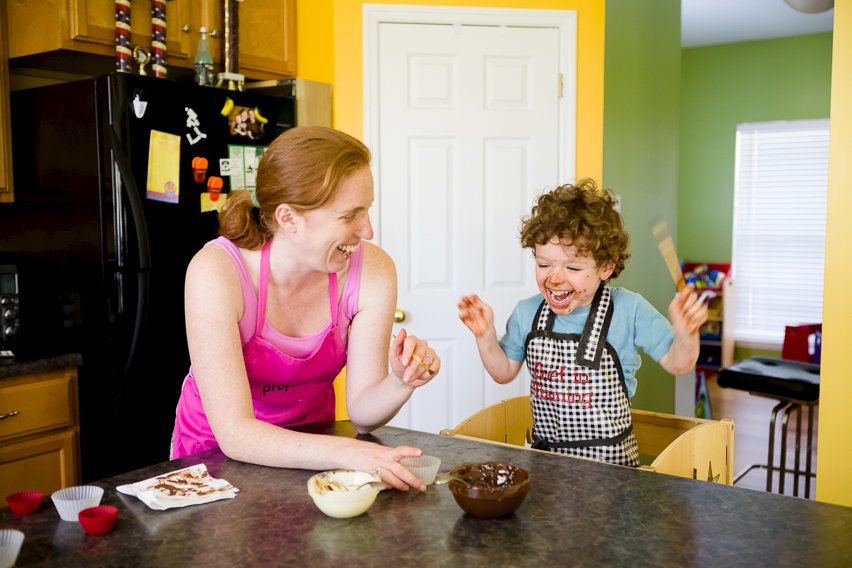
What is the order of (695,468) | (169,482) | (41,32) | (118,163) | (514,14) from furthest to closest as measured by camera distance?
(514,14) → (41,32) → (118,163) → (695,468) → (169,482)

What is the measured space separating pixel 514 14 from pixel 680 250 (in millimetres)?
5126

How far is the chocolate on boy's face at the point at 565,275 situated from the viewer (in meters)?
2.07

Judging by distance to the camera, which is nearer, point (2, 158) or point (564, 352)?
point (564, 352)

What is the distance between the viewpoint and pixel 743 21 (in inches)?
273

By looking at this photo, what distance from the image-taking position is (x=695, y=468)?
184 cm

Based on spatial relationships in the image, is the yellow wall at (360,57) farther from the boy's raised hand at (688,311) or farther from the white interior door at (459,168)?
the boy's raised hand at (688,311)

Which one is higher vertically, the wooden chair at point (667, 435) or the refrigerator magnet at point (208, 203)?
the refrigerator magnet at point (208, 203)

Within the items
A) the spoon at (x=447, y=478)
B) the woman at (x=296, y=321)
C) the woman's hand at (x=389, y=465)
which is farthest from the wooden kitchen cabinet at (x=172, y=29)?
the spoon at (x=447, y=478)

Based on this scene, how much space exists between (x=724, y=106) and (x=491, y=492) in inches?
294

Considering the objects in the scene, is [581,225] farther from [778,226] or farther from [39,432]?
[778,226]

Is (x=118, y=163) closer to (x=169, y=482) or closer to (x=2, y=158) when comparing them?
(x=2, y=158)

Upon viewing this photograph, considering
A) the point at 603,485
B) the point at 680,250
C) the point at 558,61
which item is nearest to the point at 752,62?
the point at 680,250

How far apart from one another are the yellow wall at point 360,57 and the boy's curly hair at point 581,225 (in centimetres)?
155

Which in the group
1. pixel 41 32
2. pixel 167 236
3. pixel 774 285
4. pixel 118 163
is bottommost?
pixel 774 285
